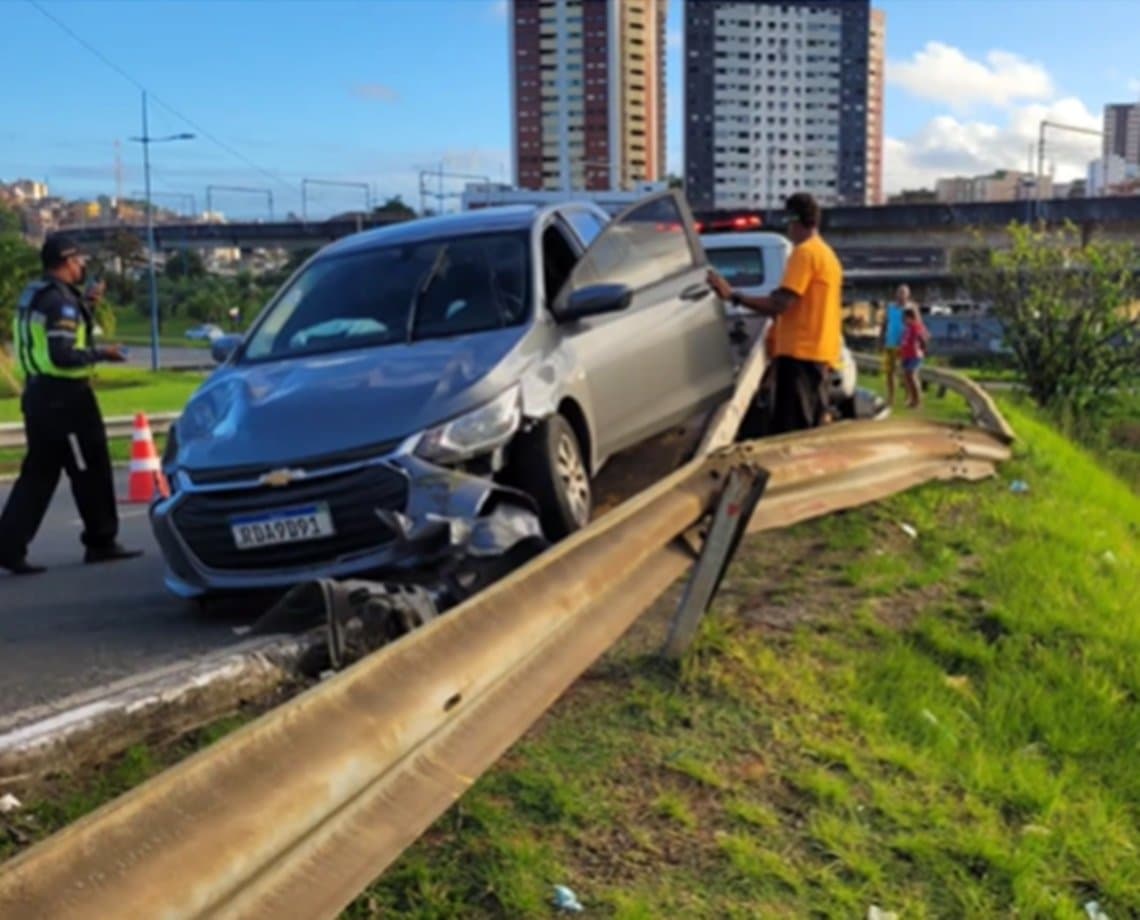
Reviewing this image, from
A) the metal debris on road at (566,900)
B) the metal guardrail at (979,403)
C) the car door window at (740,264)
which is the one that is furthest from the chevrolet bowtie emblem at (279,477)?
the car door window at (740,264)

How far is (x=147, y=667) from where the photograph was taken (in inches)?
216

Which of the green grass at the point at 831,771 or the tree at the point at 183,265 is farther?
the tree at the point at 183,265

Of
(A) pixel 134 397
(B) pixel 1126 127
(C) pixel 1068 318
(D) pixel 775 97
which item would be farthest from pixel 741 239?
(B) pixel 1126 127

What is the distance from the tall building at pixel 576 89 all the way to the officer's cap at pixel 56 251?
383 ft

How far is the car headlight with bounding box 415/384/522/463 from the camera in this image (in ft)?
18.3

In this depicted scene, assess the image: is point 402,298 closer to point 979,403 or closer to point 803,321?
point 803,321

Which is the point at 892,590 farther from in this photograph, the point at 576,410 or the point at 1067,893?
the point at 1067,893

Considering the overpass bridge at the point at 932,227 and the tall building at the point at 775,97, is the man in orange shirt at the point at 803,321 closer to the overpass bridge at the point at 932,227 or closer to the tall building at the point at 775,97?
the overpass bridge at the point at 932,227

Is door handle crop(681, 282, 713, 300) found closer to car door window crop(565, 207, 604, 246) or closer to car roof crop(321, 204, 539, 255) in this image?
car door window crop(565, 207, 604, 246)

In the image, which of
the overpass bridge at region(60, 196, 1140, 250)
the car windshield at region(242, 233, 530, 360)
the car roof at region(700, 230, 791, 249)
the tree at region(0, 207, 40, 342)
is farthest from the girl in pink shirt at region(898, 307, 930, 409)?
the overpass bridge at region(60, 196, 1140, 250)

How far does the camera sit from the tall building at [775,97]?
13700 cm

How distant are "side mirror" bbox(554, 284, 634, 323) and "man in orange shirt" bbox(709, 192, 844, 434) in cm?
124

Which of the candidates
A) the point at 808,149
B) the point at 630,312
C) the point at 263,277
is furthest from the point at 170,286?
the point at 630,312

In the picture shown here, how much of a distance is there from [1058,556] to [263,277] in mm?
105713
